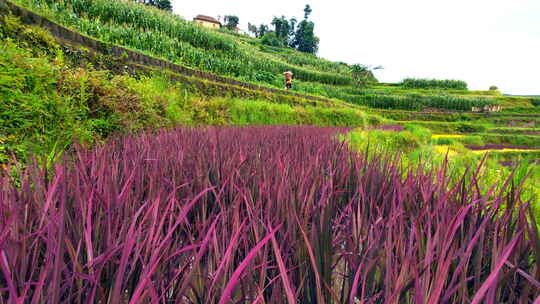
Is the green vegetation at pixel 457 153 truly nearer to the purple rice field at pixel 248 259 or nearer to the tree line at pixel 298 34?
the purple rice field at pixel 248 259

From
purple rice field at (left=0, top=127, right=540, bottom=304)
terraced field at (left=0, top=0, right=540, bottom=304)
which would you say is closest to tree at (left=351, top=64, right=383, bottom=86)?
terraced field at (left=0, top=0, right=540, bottom=304)

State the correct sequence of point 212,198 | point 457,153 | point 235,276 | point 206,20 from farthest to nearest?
point 206,20, point 457,153, point 212,198, point 235,276

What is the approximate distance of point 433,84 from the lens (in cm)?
3975

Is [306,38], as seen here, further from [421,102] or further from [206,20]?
[421,102]

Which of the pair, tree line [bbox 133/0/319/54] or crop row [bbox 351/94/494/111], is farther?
tree line [bbox 133/0/319/54]

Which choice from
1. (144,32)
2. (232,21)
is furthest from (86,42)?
(232,21)

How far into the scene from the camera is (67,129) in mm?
2299

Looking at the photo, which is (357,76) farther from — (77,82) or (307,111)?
(77,82)

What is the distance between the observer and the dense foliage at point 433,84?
130 feet

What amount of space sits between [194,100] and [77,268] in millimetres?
5566

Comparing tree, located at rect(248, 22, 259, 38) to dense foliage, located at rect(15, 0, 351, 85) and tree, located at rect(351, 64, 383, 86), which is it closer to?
tree, located at rect(351, 64, 383, 86)

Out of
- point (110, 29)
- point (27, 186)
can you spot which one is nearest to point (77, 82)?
point (27, 186)

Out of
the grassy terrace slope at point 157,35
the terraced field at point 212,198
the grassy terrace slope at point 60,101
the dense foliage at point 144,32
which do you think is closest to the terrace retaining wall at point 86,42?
the terraced field at point 212,198

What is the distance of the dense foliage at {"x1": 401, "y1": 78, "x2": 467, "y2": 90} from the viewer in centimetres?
3975
